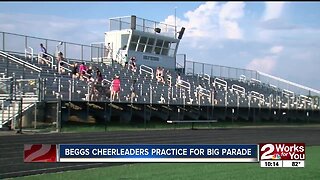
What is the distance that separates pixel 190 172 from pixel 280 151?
386 cm

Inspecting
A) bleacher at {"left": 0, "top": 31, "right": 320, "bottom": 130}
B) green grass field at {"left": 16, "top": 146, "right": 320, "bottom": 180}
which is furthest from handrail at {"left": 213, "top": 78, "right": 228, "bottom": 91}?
green grass field at {"left": 16, "top": 146, "right": 320, "bottom": 180}

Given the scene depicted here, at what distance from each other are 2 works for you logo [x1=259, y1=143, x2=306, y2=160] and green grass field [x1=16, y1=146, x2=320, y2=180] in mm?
2546

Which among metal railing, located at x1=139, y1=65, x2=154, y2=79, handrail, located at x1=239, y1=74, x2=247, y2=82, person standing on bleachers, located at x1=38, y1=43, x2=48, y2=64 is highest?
person standing on bleachers, located at x1=38, y1=43, x2=48, y2=64

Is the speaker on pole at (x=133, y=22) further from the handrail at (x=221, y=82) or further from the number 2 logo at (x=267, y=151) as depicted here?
the number 2 logo at (x=267, y=151)

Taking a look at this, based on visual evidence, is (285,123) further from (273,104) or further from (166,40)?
(166,40)

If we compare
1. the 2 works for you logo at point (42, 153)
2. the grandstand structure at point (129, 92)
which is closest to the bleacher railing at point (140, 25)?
the grandstand structure at point (129, 92)

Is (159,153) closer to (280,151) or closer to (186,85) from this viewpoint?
(280,151)

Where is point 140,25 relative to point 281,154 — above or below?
above

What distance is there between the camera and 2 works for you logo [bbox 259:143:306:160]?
816 cm

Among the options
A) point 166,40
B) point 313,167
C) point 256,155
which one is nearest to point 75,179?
point 256,155

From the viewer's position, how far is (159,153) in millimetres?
8305

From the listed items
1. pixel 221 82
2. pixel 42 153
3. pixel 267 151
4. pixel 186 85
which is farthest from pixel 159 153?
pixel 221 82

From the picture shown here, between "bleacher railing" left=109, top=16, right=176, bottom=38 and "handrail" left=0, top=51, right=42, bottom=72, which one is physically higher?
"bleacher railing" left=109, top=16, right=176, bottom=38

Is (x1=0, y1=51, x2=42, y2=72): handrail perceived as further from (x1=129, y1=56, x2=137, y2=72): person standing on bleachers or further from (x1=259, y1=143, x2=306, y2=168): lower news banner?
(x1=259, y1=143, x2=306, y2=168): lower news banner
